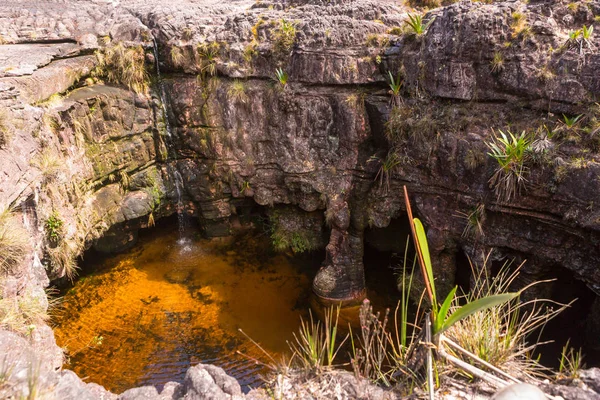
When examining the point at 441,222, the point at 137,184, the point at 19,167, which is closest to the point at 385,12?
the point at 441,222

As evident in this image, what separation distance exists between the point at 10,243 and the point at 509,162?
5648 mm

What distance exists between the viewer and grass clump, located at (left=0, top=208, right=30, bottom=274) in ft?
12.9

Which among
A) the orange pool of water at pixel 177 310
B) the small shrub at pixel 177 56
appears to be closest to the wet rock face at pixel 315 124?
the small shrub at pixel 177 56

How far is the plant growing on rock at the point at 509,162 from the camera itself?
211 inches

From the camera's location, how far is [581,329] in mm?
5793

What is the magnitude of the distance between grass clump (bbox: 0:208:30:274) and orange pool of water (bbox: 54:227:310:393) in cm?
204

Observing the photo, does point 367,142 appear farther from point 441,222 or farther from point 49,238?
point 49,238

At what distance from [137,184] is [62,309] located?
2.41 metres

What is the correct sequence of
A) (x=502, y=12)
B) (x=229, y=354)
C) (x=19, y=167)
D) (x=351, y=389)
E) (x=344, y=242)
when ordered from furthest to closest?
1. (x=344, y=242)
2. (x=229, y=354)
3. (x=502, y=12)
4. (x=19, y=167)
5. (x=351, y=389)

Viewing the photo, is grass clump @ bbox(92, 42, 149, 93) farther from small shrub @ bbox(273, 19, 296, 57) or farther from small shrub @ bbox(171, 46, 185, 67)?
small shrub @ bbox(273, 19, 296, 57)

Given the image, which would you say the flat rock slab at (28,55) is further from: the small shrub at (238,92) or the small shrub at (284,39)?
the small shrub at (284,39)

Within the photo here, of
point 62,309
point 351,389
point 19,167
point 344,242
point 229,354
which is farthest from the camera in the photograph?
point 344,242

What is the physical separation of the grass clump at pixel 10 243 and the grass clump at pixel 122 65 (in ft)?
12.3

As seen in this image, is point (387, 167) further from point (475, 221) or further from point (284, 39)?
point (284, 39)
